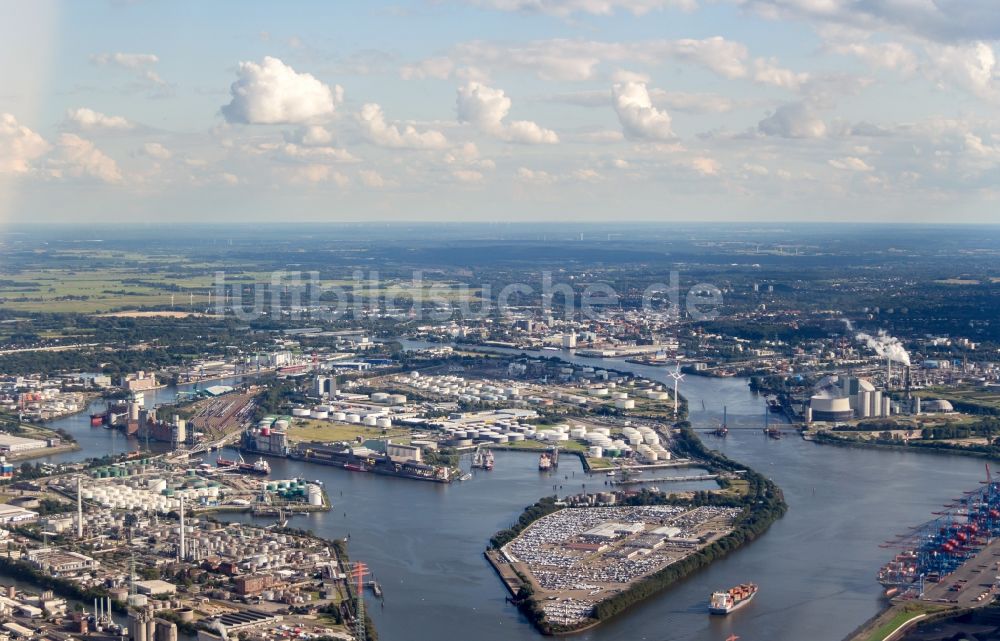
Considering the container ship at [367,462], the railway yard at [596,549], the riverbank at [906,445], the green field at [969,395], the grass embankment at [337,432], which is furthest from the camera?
the green field at [969,395]

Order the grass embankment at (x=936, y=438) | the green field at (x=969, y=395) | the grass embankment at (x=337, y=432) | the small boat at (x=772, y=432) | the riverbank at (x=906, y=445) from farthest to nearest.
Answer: the green field at (x=969, y=395) < the small boat at (x=772, y=432) < the grass embankment at (x=337, y=432) < the grass embankment at (x=936, y=438) < the riverbank at (x=906, y=445)

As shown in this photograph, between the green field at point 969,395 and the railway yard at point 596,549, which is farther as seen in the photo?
the green field at point 969,395

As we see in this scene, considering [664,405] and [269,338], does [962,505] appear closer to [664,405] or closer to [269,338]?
[664,405]

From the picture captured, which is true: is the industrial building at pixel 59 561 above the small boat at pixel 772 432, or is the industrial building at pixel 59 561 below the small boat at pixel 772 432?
below

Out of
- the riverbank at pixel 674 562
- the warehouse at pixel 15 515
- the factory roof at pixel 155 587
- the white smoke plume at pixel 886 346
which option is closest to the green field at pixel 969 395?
the white smoke plume at pixel 886 346

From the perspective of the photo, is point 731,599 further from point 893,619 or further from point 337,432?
point 337,432

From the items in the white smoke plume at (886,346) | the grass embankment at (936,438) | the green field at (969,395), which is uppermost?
the white smoke plume at (886,346)

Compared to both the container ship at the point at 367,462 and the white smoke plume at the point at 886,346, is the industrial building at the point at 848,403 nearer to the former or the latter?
the white smoke plume at the point at 886,346

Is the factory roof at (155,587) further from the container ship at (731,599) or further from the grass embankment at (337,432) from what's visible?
the grass embankment at (337,432)
